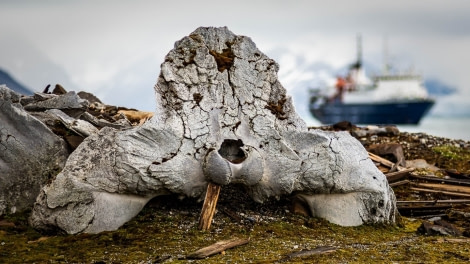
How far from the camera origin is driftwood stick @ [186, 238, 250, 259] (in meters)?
8.27

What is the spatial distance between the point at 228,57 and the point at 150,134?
155 cm

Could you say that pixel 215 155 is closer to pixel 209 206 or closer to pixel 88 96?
pixel 209 206

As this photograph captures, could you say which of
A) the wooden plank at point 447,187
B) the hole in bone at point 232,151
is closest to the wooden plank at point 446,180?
the wooden plank at point 447,187

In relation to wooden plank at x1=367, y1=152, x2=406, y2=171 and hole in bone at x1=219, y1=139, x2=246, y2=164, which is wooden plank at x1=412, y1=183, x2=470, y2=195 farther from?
hole in bone at x1=219, y1=139, x2=246, y2=164

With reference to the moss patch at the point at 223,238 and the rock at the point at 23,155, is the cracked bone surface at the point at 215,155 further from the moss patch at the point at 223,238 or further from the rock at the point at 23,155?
the rock at the point at 23,155

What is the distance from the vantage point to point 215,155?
962 cm

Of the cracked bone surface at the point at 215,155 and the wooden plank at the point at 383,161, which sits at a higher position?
the wooden plank at the point at 383,161

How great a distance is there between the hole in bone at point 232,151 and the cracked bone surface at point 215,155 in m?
0.01

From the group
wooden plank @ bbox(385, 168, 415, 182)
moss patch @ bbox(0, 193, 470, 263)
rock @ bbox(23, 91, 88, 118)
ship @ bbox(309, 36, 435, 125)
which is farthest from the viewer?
ship @ bbox(309, 36, 435, 125)

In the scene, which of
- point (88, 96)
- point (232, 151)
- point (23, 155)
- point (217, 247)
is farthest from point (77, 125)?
point (88, 96)

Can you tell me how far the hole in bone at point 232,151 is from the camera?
33.0 feet

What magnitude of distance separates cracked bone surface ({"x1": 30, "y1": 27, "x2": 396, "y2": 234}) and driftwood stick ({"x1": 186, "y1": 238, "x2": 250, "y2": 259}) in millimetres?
1040

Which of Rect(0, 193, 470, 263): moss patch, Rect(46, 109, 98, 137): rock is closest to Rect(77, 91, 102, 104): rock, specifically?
Rect(46, 109, 98, 137): rock

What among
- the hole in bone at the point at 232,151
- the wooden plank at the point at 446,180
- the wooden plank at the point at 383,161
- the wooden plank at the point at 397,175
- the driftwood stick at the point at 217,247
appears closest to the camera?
the driftwood stick at the point at 217,247
